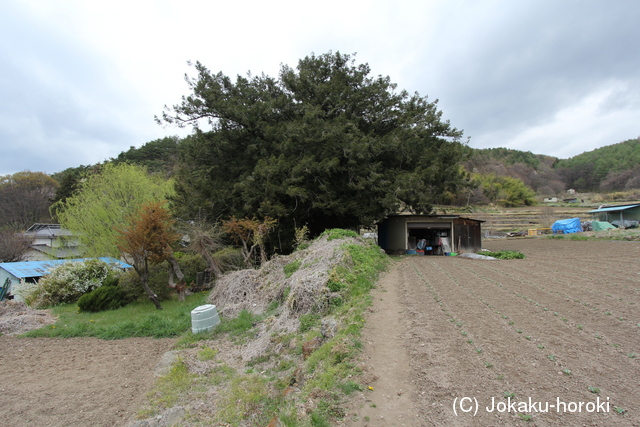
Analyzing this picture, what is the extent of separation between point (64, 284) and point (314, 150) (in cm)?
1477

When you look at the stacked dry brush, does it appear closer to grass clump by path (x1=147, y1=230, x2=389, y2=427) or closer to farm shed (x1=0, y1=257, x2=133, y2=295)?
grass clump by path (x1=147, y1=230, x2=389, y2=427)

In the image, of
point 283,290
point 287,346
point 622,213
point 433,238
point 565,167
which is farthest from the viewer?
point 565,167

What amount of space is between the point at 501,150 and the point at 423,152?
107414mm

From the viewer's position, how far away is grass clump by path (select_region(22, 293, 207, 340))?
1092 centimetres

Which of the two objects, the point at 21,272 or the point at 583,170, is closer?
the point at 21,272

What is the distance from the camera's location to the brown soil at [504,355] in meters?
3.29

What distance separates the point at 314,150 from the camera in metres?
19.0

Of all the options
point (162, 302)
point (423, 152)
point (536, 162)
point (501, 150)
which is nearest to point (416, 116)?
point (423, 152)

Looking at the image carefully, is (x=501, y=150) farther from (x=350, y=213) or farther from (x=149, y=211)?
(x=149, y=211)

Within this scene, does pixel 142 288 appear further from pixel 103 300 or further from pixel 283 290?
pixel 283 290

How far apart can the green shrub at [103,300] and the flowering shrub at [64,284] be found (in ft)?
8.33

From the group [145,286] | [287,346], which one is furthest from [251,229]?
[287,346]

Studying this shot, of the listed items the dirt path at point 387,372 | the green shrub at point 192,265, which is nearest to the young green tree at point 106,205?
the green shrub at point 192,265

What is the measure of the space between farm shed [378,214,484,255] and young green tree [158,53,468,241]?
193cm
